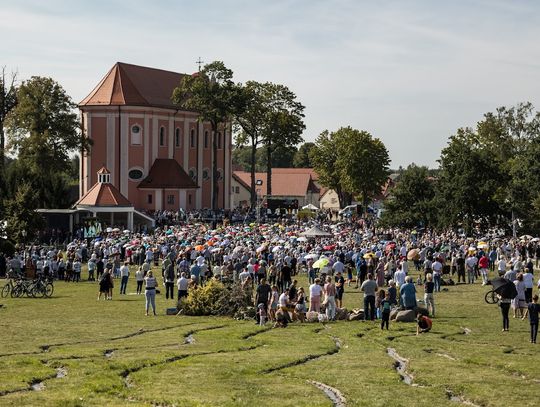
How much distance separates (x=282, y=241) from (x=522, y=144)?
52.7 meters

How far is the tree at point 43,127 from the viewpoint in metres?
78.3

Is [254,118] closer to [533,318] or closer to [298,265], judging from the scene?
[298,265]

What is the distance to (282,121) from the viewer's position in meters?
99.9

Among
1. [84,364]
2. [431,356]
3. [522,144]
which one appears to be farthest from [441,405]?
[522,144]

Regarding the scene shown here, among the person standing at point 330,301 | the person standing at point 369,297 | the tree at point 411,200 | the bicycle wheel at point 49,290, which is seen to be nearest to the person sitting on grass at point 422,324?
the person standing at point 369,297

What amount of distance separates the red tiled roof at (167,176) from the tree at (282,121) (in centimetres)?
1004

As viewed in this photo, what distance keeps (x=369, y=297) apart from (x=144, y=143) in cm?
6774

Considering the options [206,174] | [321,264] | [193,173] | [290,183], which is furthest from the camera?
[290,183]

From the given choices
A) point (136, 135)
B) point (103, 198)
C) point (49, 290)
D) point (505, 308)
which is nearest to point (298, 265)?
point (49, 290)

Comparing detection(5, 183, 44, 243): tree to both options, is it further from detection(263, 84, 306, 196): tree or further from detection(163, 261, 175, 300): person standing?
detection(263, 84, 306, 196): tree

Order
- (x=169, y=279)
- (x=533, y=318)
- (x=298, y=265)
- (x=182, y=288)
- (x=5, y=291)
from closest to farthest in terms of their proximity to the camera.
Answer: (x=533, y=318), (x=182, y=288), (x=169, y=279), (x=5, y=291), (x=298, y=265)

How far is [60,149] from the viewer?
80750mm

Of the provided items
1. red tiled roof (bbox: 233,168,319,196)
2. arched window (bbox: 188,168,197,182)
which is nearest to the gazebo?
arched window (bbox: 188,168,197,182)

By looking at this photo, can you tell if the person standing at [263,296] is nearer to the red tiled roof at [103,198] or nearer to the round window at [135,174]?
the red tiled roof at [103,198]
